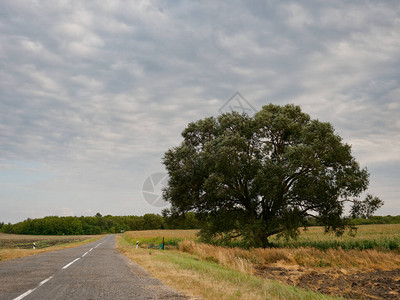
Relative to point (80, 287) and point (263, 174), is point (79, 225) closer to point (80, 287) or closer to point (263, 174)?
point (263, 174)

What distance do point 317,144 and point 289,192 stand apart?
4.71 meters

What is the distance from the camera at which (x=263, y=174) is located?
23.4m

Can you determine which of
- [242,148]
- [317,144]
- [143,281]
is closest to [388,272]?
[317,144]

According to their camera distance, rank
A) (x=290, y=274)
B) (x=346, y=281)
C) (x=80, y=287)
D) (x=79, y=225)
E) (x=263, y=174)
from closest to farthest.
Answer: (x=80, y=287) → (x=346, y=281) → (x=290, y=274) → (x=263, y=174) → (x=79, y=225)

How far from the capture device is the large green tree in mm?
23156

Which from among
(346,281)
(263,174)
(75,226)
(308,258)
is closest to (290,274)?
(346,281)

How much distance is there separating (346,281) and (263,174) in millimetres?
11240

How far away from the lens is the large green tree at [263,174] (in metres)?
23.2

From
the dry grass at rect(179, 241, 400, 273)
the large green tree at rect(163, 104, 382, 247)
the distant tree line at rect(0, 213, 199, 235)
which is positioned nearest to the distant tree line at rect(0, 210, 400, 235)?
the distant tree line at rect(0, 213, 199, 235)

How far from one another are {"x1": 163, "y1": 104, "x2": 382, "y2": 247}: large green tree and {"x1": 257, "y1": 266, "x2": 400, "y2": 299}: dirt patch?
26.4ft

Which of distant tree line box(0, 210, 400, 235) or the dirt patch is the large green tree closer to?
the dirt patch

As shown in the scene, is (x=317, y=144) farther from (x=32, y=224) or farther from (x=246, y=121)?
(x=32, y=224)

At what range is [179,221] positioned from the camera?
3053 cm

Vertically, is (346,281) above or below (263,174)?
below
